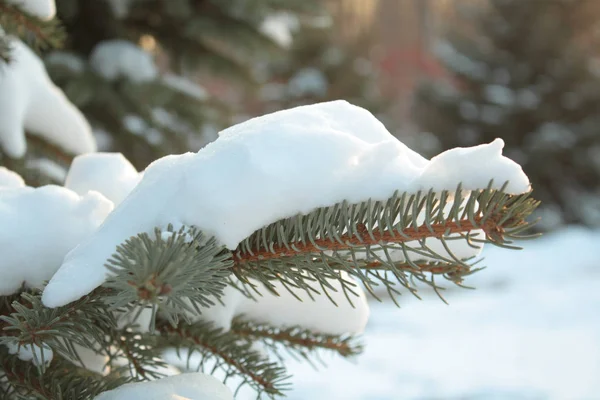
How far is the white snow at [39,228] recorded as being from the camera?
0.72 metres

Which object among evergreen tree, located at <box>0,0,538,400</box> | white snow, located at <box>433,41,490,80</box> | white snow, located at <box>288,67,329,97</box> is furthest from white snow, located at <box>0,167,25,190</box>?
white snow, located at <box>433,41,490,80</box>

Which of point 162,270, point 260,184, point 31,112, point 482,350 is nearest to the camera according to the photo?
point 162,270

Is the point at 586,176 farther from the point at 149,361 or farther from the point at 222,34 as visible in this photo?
the point at 149,361

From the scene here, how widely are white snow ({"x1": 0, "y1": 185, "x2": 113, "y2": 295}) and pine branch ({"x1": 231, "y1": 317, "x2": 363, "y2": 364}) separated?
0.30 m

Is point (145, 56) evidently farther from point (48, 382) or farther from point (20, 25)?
point (48, 382)

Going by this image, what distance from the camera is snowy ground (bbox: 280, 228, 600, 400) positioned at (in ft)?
7.57

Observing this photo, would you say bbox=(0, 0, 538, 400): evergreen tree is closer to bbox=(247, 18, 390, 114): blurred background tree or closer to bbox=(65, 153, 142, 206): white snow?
bbox=(65, 153, 142, 206): white snow

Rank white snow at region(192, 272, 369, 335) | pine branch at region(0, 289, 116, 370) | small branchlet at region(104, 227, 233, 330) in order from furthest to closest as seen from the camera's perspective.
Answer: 1. white snow at region(192, 272, 369, 335)
2. pine branch at region(0, 289, 116, 370)
3. small branchlet at region(104, 227, 233, 330)

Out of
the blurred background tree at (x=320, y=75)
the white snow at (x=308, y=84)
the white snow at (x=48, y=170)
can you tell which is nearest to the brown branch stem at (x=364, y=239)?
the white snow at (x=48, y=170)

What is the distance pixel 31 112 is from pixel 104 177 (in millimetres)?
546

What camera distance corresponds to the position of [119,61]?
2.69m

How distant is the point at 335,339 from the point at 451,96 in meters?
8.95

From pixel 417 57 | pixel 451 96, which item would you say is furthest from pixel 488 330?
pixel 417 57

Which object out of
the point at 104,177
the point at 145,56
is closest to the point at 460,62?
the point at 145,56
